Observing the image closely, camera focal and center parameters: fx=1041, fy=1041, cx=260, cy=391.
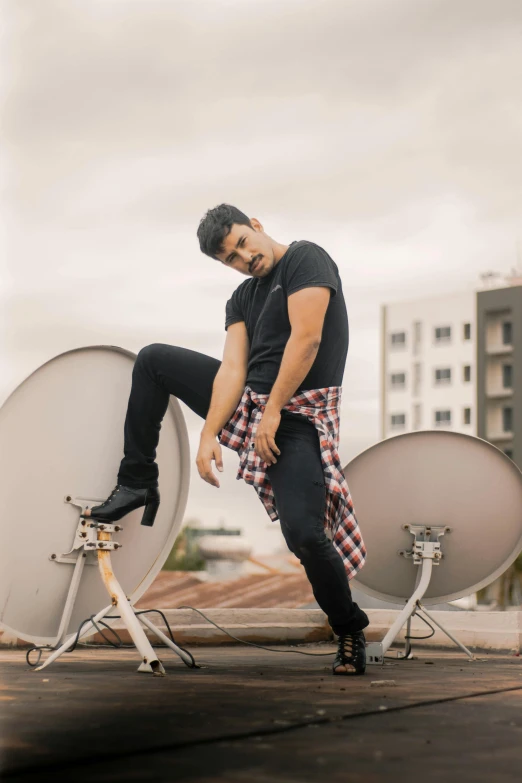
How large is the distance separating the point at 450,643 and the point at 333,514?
153 cm

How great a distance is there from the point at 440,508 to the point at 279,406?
107 cm

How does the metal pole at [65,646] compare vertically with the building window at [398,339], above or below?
below

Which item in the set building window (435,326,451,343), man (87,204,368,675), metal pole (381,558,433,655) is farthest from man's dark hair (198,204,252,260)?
building window (435,326,451,343)

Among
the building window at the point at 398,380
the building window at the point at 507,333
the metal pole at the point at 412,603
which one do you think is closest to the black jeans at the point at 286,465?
the metal pole at the point at 412,603

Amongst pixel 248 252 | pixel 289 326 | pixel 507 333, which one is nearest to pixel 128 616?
pixel 289 326

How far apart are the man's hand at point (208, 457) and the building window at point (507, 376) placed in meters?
66.3

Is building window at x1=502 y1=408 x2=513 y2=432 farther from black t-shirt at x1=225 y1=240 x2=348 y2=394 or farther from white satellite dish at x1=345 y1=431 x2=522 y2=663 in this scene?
black t-shirt at x1=225 y1=240 x2=348 y2=394

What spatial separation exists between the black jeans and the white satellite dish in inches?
28.9

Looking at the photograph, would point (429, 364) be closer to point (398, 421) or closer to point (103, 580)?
point (398, 421)

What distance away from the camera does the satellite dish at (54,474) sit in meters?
3.17

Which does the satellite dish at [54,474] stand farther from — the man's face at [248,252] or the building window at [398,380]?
the building window at [398,380]

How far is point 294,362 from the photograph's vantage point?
3117 mm

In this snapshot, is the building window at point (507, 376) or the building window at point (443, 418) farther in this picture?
the building window at point (443, 418)

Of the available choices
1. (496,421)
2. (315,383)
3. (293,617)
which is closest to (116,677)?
(315,383)
